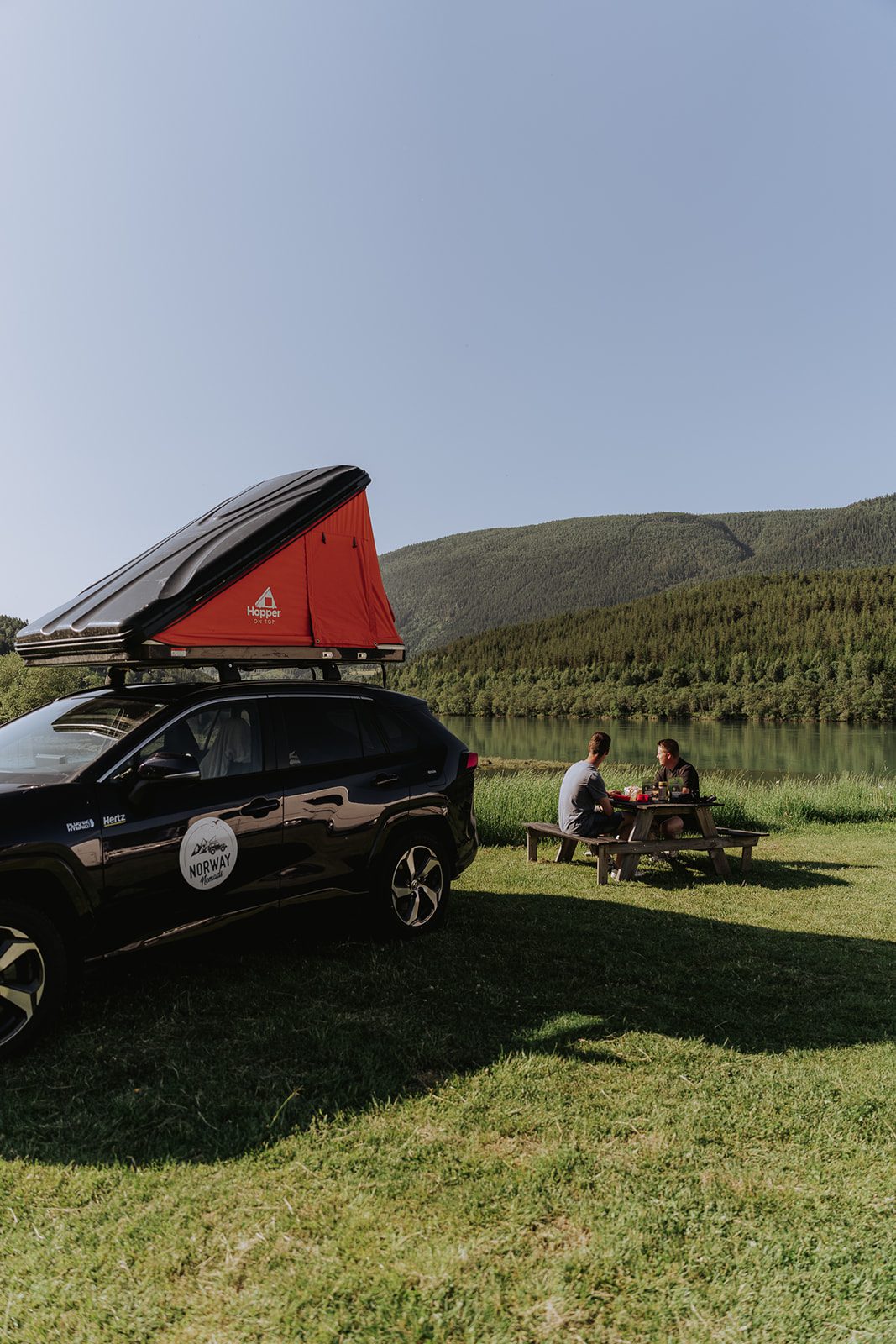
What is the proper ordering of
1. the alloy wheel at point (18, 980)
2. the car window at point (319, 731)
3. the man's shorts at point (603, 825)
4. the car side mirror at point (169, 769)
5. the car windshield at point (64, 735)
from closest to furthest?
the alloy wheel at point (18, 980)
the car side mirror at point (169, 769)
the car windshield at point (64, 735)
the car window at point (319, 731)
the man's shorts at point (603, 825)

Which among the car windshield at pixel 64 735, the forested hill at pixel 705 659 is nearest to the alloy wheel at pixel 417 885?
the car windshield at pixel 64 735

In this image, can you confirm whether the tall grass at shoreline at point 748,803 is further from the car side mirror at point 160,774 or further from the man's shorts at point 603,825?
the car side mirror at point 160,774

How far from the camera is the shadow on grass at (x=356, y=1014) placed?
3754mm

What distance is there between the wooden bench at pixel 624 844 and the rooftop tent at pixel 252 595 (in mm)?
3445

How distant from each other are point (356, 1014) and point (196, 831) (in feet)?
4.44

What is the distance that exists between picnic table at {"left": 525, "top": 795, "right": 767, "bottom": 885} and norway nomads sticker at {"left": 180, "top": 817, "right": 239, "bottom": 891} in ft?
16.7

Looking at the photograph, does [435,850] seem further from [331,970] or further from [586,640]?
[586,640]

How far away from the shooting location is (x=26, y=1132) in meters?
3.57

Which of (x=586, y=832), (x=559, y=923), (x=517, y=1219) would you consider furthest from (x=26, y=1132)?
(x=586, y=832)

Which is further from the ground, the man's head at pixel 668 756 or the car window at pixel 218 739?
the car window at pixel 218 739

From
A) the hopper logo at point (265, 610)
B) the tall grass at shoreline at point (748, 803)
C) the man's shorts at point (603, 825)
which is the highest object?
the hopper logo at point (265, 610)

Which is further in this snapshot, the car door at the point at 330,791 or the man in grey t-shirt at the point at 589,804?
the man in grey t-shirt at the point at 589,804

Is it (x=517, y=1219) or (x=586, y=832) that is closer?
(x=517, y=1219)

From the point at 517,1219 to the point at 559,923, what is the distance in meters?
4.39
